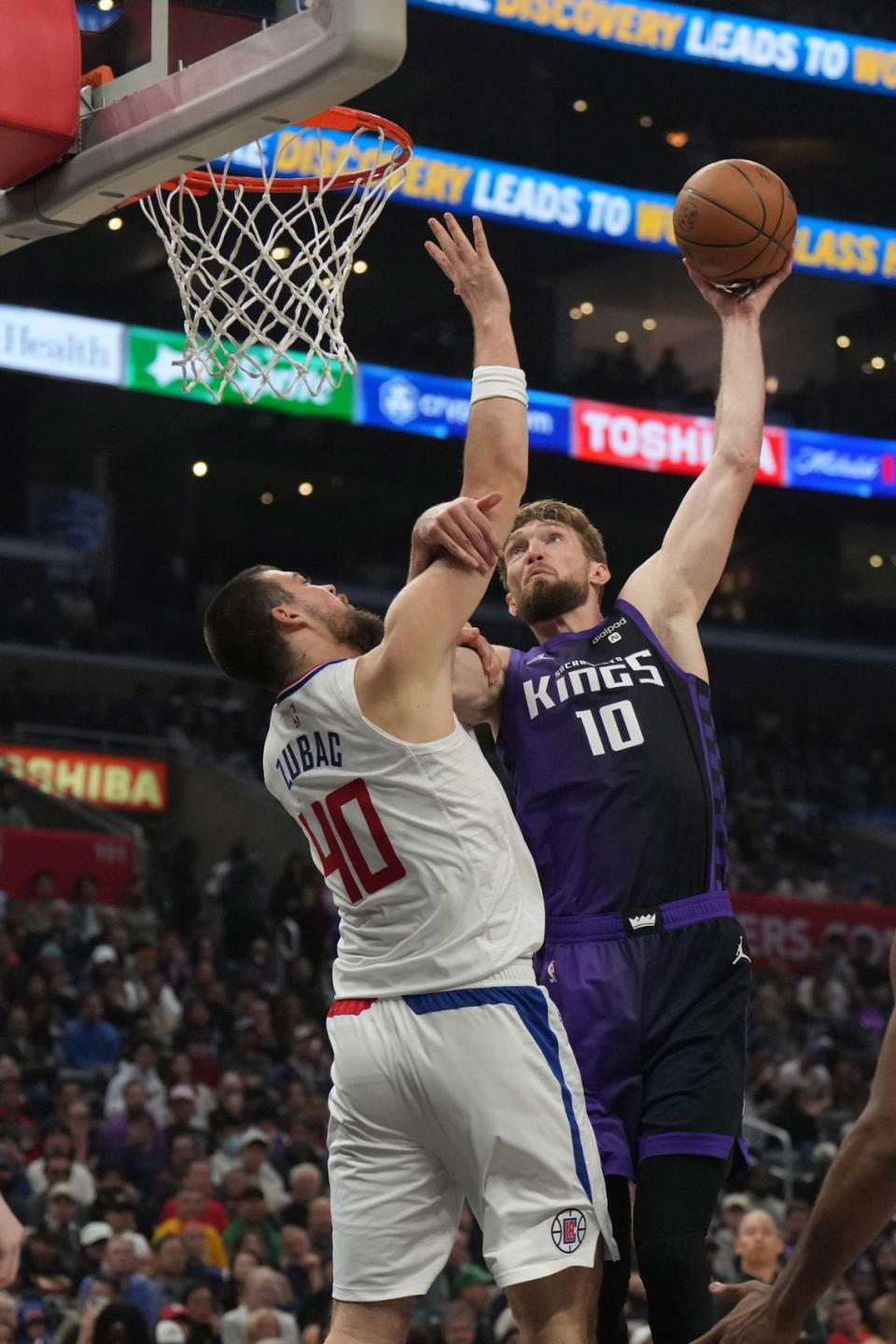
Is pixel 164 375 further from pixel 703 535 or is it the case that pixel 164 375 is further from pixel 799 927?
pixel 703 535

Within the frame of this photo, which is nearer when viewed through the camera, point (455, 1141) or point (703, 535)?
point (455, 1141)

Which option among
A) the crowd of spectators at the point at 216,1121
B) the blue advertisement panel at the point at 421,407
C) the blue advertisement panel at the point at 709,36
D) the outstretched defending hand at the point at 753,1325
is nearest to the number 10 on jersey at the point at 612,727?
the outstretched defending hand at the point at 753,1325

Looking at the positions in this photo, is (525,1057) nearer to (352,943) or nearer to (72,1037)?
(352,943)

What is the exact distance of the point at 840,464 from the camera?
2730cm

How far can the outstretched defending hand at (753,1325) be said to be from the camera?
287cm

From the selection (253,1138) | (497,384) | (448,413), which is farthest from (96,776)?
(497,384)

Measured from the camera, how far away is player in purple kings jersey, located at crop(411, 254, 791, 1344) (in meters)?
4.28

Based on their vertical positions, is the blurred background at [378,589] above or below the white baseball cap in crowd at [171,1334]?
above

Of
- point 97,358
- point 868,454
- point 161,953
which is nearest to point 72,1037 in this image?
point 161,953

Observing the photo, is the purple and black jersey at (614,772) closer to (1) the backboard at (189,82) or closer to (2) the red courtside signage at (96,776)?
(1) the backboard at (189,82)

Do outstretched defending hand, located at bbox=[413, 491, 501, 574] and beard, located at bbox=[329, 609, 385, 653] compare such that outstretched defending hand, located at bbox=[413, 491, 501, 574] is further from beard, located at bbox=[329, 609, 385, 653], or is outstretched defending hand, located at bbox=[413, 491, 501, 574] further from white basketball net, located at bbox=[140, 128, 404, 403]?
white basketball net, located at bbox=[140, 128, 404, 403]

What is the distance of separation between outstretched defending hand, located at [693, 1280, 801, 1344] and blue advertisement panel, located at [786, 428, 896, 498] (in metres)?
24.5

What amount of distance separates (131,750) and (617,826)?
19418 millimetres

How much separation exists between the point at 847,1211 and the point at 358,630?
2009 millimetres
